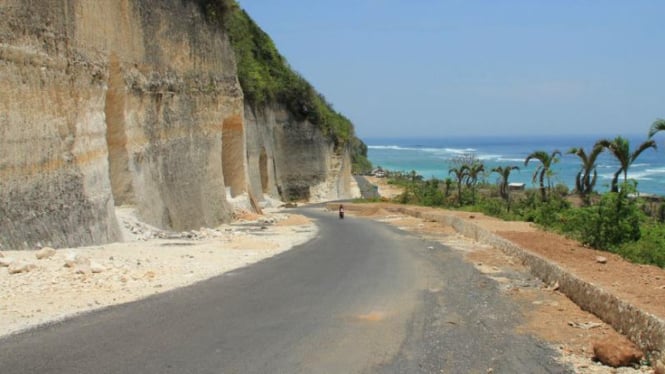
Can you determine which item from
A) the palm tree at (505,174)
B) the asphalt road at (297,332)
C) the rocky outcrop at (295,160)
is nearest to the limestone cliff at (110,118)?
the asphalt road at (297,332)

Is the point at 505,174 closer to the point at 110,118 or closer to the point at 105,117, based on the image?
the point at 110,118

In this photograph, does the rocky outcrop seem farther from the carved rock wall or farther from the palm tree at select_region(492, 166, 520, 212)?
the carved rock wall

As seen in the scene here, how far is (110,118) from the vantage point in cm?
2148

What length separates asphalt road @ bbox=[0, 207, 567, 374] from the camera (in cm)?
798

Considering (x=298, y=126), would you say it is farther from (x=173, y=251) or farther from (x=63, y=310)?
(x=63, y=310)

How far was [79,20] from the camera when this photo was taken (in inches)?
702

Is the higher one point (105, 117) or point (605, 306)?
point (105, 117)

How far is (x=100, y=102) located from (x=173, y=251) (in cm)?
479

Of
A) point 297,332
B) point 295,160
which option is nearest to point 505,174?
point 295,160

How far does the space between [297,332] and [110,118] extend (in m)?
14.1

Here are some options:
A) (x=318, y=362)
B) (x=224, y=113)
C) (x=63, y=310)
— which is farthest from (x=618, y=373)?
(x=224, y=113)

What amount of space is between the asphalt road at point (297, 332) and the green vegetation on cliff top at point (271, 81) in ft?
131

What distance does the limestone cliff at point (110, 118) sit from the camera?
1417 centimetres

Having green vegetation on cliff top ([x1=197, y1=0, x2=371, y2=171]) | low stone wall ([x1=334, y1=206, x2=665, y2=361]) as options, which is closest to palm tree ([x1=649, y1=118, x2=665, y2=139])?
low stone wall ([x1=334, y1=206, x2=665, y2=361])
